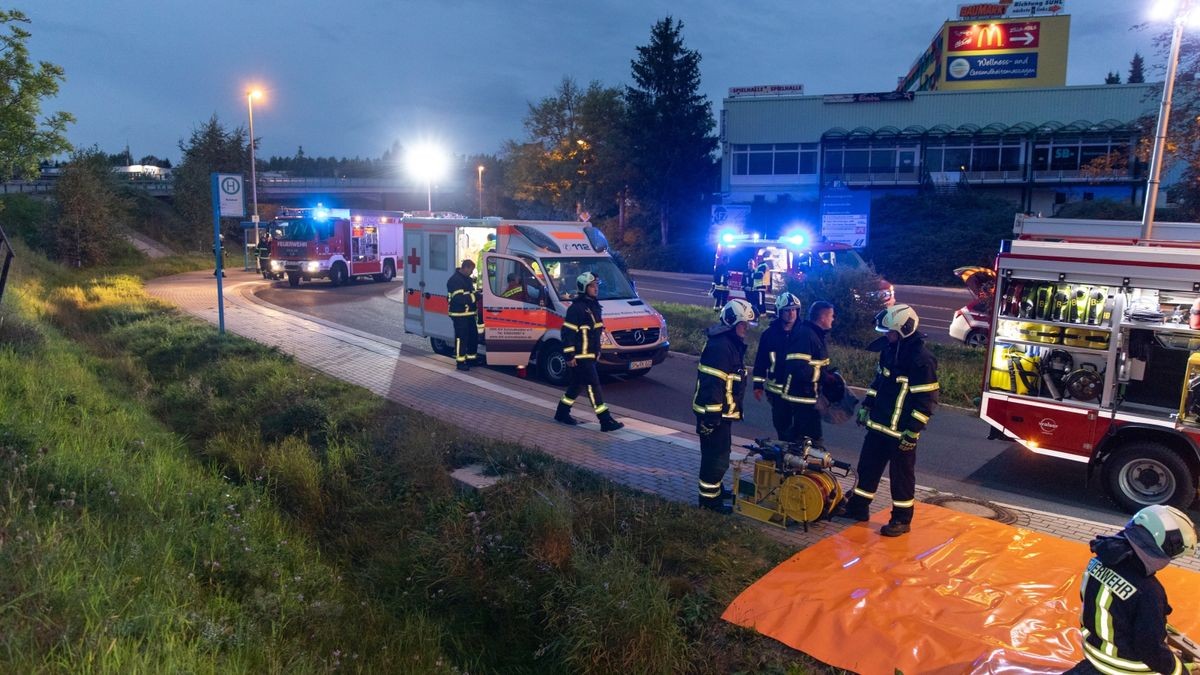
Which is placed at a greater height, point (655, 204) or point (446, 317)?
point (655, 204)

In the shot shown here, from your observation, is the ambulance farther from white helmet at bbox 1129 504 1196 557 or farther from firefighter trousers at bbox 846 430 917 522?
white helmet at bbox 1129 504 1196 557

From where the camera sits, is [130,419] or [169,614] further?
[130,419]

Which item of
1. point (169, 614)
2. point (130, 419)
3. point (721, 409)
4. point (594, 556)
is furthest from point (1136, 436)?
point (130, 419)

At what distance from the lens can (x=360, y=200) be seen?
269ft

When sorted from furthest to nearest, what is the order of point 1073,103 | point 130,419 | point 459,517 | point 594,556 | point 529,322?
1. point 1073,103
2. point 529,322
3. point 130,419
4. point 459,517
5. point 594,556

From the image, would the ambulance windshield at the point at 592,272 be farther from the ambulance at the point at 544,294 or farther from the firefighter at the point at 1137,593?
the firefighter at the point at 1137,593

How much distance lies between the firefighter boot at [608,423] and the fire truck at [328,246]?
22.2 m

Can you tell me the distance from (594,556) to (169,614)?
8.49ft

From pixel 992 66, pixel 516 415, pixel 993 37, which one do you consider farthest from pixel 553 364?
pixel 993 37

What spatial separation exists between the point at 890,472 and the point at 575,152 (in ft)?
154

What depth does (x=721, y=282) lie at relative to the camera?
2192 cm

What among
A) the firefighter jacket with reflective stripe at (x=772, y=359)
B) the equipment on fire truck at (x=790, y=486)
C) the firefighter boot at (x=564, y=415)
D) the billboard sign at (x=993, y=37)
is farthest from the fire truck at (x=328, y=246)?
the billboard sign at (x=993, y=37)

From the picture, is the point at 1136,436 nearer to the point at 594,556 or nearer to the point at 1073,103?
the point at 594,556

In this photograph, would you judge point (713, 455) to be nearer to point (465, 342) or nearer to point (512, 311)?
point (512, 311)
